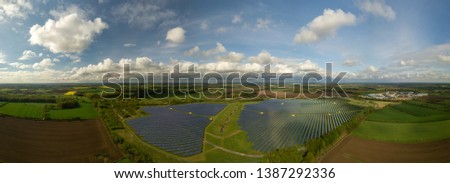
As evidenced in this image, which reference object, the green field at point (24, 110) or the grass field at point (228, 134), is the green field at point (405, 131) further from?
the green field at point (24, 110)

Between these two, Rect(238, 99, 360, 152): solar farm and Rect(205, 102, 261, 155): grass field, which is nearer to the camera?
Rect(205, 102, 261, 155): grass field

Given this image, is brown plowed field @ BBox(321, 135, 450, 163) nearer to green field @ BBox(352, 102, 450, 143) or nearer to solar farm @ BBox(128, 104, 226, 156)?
green field @ BBox(352, 102, 450, 143)

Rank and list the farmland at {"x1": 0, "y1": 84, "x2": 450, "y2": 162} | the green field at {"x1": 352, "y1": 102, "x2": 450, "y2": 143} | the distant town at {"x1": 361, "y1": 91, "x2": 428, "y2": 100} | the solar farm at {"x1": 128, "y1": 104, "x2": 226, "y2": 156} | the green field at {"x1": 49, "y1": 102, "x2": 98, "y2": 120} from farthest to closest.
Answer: the distant town at {"x1": 361, "y1": 91, "x2": 428, "y2": 100} < the green field at {"x1": 49, "y1": 102, "x2": 98, "y2": 120} < the green field at {"x1": 352, "y1": 102, "x2": 450, "y2": 143} < the solar farm at {"x1": 128, "y1": 104, "x2": 226, "y2": 156} < the farmland at {"x1": 0, "y1": 84, "x2": 450, "y2": 162}

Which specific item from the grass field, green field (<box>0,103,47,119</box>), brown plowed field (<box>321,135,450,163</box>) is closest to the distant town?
brown plowed field (<box>321,135,450,163</box>)

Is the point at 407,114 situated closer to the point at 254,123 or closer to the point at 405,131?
the point at 405,131

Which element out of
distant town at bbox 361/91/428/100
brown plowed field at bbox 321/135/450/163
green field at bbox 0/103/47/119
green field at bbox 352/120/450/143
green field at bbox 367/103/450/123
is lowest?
brown plowed field at bbox 321/135/450/163

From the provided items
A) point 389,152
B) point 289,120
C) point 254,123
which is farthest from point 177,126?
point 389,152

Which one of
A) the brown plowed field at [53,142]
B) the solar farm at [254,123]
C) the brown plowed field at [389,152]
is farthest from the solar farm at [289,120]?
the brown plowed field at [53,142]
